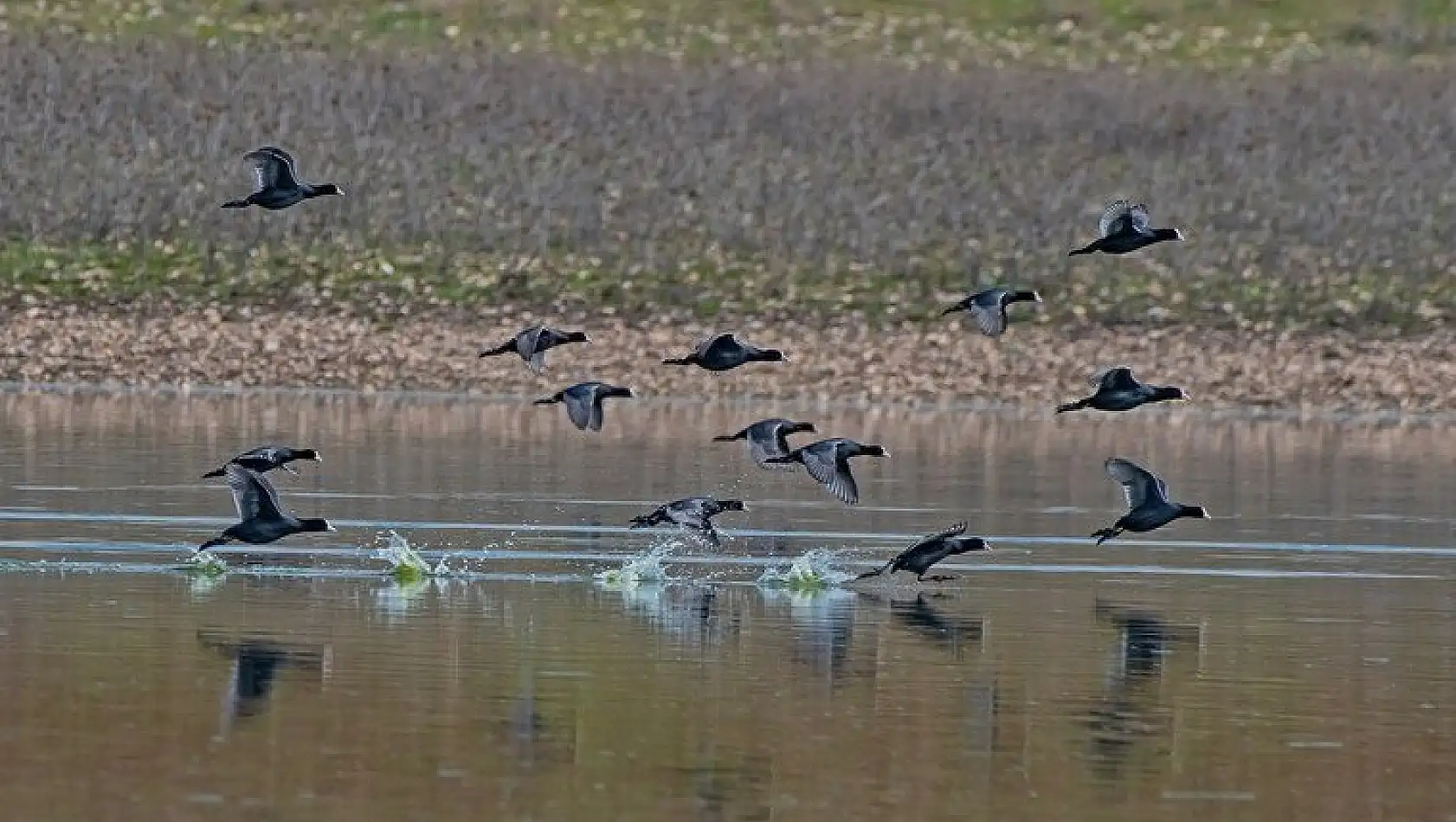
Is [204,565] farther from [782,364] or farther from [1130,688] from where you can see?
[782,364]

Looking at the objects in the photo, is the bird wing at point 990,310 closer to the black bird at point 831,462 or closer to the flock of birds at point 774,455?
the flock of birds at point 774,455

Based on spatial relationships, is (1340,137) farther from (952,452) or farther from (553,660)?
(553,660)

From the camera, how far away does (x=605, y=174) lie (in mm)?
46875

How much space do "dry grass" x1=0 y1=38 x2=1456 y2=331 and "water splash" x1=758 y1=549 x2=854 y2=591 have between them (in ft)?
57.5

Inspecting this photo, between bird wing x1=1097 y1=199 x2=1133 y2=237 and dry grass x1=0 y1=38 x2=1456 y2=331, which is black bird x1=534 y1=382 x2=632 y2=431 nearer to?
bird wing x1=1097 y1=199 x2=1133 y2=237

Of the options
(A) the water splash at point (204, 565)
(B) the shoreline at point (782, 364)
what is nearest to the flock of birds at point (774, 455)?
(A) the water splash at point (204, 565)

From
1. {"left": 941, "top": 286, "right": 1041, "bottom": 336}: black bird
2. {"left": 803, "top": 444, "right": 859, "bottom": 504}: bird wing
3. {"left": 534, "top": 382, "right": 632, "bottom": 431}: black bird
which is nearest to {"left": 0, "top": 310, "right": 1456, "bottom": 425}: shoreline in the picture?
{"left": 941, "top": 286, "right": 1041, "bottom": 336}: black bird

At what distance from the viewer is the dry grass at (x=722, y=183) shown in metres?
42.6

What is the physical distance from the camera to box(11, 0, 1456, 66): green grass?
55.0 m

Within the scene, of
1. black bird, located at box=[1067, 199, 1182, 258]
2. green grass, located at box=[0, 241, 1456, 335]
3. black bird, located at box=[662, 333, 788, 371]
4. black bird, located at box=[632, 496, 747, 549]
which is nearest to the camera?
black bird, located at box=[632, 496, 747, 549]

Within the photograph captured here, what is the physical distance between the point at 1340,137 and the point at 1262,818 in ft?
115

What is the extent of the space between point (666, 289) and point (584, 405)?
16.7m

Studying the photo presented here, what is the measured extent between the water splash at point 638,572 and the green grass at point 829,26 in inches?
1197

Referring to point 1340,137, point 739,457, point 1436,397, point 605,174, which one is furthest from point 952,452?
point 1340,137
